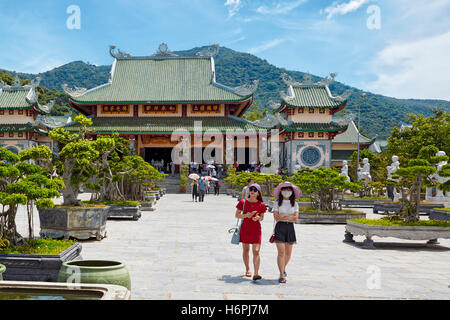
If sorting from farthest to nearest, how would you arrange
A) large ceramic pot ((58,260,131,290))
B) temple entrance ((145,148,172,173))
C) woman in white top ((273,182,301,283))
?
temple entrance ((145,148,172,173)) < woman in white top ((273,182,301,283)) < large ceramic pot ((58,260,131,290))

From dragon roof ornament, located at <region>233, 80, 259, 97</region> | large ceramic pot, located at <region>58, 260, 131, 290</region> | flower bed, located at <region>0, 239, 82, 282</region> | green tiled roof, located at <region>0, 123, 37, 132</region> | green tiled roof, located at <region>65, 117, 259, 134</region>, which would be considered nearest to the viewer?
large ceramic pot, located at <region>58, 260, 131, 290</region>

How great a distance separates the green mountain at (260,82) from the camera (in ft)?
383

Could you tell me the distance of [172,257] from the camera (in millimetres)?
8344

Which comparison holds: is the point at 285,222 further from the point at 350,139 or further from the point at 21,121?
the point at 350,139

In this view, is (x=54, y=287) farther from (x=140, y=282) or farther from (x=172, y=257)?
(x=172, y=257)

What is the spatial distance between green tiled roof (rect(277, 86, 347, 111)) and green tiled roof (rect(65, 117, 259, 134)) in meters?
4.76

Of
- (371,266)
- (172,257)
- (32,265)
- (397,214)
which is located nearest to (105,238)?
(172,257)

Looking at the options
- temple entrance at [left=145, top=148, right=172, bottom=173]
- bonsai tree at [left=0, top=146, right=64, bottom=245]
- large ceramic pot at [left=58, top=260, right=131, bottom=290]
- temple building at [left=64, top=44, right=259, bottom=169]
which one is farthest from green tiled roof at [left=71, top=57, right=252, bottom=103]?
large ceramic pot at [left=58, top=260, right=131, bottom=290]

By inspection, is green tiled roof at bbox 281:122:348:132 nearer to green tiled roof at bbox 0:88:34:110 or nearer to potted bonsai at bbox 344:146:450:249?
green tiled roof at bbox 0:88:34:110

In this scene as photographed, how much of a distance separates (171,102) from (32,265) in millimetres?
32609

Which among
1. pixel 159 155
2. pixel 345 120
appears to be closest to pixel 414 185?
pixel 345 120

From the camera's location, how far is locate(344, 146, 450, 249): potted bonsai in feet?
33.4

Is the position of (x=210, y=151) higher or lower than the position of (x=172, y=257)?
higher

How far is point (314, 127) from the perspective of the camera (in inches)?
1441
